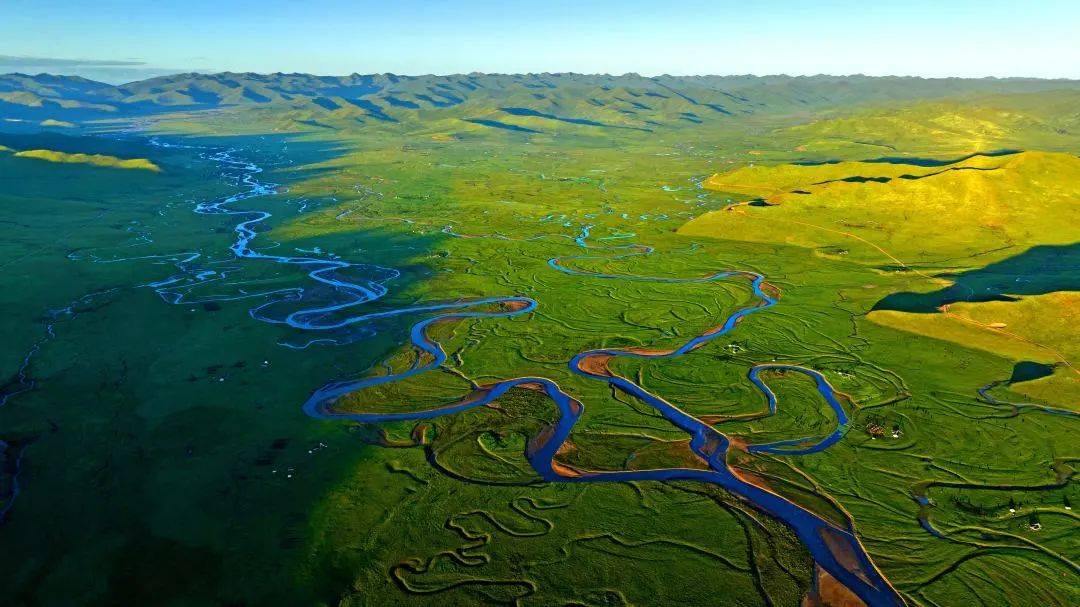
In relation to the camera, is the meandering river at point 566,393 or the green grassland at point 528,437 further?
the meandering river at point 566,393

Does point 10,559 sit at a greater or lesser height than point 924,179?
lesser

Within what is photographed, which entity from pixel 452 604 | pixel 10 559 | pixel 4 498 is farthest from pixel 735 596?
pixel 4 498

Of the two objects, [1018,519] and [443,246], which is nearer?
[1018,519]

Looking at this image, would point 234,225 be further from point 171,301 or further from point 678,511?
point 678,511

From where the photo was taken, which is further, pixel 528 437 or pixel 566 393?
pixel 566 393

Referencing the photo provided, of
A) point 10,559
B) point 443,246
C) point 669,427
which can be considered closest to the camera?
point 10,559

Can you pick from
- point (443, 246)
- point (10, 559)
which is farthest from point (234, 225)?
point (10, 559)

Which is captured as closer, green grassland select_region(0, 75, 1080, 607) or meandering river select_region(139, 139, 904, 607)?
green grassland select_region(0, 75, 1080, 607)

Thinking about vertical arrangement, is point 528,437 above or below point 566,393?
below

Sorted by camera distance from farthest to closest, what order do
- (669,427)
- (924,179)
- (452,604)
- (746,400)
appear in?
(924,179) → (746,400) → (669,427) → (452,604)
